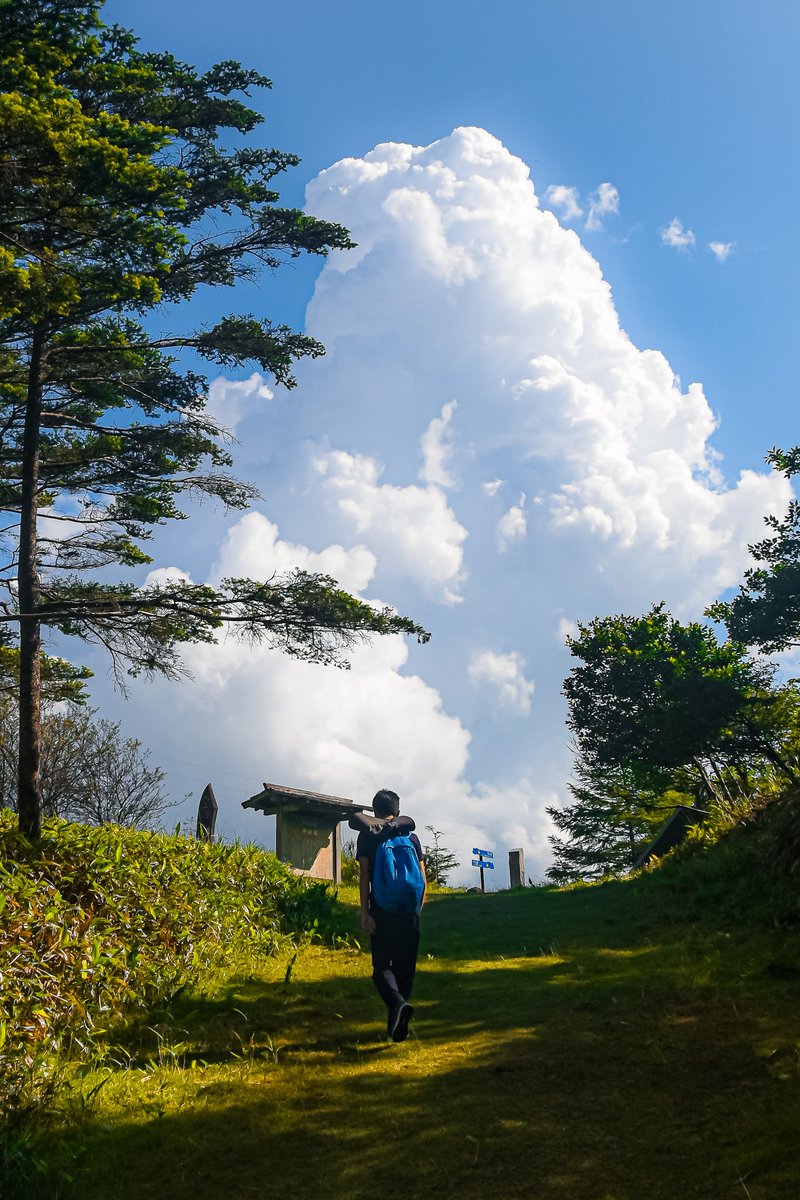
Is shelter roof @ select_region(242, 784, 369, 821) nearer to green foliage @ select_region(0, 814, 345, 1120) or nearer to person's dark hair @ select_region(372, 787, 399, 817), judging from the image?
green foliage @ select_region(0, 814, 345, 1120)

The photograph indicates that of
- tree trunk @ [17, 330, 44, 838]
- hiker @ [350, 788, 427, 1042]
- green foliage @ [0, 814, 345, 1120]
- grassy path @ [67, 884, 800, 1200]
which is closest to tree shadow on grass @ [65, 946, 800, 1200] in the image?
Result: grassy path @ [67, 884, 800, 1200]

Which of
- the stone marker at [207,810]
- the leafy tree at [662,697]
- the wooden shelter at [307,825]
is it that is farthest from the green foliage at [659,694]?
the stone marker at [207,810]

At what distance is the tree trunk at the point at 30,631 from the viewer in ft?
37.8

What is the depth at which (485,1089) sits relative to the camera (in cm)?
611

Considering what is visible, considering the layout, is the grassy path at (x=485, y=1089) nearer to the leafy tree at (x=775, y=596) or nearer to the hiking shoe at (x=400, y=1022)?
the hiking shoe at (x=400, y=1022)

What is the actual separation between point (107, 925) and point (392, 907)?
159 inches

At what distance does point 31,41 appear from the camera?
10.6 m

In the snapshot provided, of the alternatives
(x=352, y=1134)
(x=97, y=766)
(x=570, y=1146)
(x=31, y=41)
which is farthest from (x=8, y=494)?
(x=97, y=766)

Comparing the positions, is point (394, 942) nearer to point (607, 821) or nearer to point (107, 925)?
point (107, 925)

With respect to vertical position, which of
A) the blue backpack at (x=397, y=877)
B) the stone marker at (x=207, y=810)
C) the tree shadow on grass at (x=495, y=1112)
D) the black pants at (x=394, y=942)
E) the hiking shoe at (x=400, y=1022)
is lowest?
the tree shadow on grass at (x=495, y=1112)

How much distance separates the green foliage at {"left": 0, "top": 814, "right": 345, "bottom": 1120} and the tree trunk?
0.43 metres

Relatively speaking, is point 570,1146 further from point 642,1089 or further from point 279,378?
point 279,378

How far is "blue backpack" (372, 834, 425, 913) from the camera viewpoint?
7277 millimetres

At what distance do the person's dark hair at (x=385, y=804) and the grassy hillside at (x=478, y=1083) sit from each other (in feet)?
5.99
